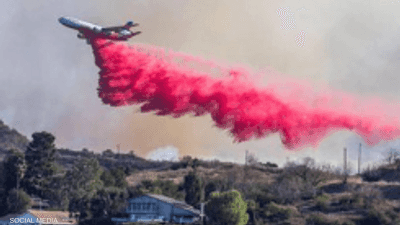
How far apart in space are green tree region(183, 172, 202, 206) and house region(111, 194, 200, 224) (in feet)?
14.8

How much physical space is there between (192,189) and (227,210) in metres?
20.0

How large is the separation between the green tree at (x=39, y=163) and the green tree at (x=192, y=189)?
24.5 meters

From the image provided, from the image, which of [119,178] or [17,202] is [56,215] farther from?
[119,178]

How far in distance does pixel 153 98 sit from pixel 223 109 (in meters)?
7.48

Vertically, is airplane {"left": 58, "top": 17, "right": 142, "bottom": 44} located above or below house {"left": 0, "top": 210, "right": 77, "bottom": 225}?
above

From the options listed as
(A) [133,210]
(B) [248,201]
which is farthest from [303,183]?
(A) [133,210]

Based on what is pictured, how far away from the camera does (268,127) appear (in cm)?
8600

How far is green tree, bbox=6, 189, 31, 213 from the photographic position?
114500 millimetres

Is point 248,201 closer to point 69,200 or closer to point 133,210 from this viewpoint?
point 133,210

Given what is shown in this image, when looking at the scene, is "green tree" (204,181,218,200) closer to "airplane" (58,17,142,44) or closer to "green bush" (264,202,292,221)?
"green bush" (264,202,292,221)

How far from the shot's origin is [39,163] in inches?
5231

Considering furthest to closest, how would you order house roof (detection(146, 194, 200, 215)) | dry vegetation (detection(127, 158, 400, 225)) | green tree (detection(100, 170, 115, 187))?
green tree (detection(100, 170, 115, 187)) → house roof (detection(146, 194, 200, 215)) → dry vegetation (detection(127, 158, 400, 225))

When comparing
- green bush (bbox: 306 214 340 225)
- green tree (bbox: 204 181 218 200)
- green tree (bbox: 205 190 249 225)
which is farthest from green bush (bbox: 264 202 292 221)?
green tree (bbox: 204 181 218 200)

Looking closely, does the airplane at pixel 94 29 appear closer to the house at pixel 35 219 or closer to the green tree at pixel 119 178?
the house at pixel 35 219
